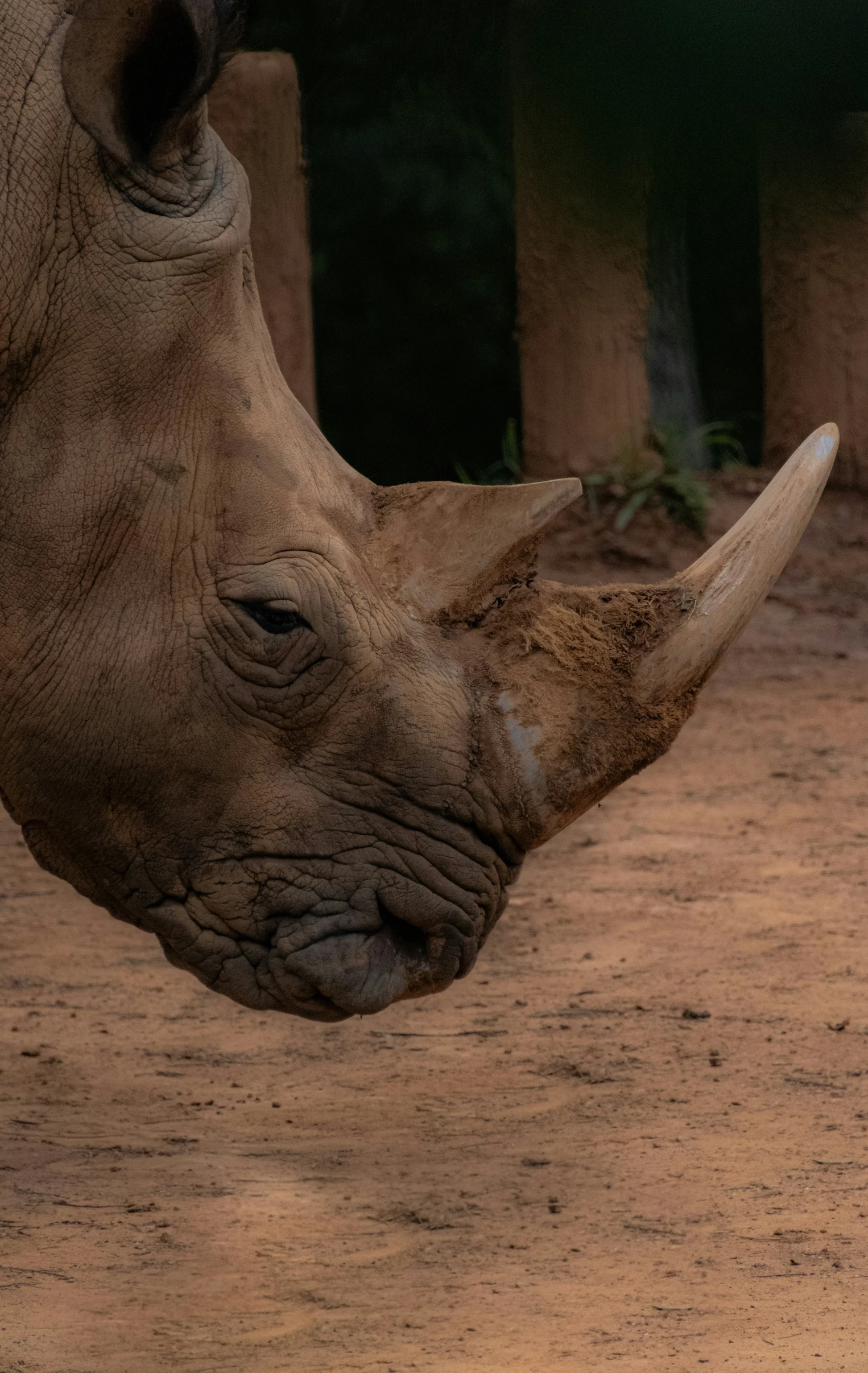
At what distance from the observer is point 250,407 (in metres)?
3.16

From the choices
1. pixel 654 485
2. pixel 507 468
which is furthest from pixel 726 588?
pixel 507 468

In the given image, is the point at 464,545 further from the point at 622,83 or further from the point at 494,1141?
the point at 622,83

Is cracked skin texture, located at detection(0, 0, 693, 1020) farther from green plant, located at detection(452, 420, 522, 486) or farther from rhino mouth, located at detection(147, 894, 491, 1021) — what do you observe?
green plant, located at detection(452, 420, 522, 486)

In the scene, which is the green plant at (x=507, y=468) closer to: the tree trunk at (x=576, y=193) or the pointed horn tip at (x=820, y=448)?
the pointed horn tip at (x=820, y=448)

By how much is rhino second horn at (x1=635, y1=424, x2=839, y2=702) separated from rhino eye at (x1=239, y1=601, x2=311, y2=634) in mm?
616

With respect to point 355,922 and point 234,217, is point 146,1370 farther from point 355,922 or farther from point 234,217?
point 234,217

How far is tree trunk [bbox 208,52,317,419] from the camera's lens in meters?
7.74

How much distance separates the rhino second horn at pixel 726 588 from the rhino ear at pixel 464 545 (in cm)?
28

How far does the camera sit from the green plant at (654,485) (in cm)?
975

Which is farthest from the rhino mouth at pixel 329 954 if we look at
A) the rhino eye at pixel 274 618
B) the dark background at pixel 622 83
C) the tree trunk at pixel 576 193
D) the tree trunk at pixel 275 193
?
the tree trunk at pixel 275 193

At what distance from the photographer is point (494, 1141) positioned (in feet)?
12.9

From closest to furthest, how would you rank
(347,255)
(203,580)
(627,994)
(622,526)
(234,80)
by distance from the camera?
(203,580)
(627,994)
(234,80)
(622,526)
(347,255)

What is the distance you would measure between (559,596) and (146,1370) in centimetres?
152

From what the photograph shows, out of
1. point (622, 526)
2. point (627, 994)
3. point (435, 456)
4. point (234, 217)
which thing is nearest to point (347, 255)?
point (435, 456)
